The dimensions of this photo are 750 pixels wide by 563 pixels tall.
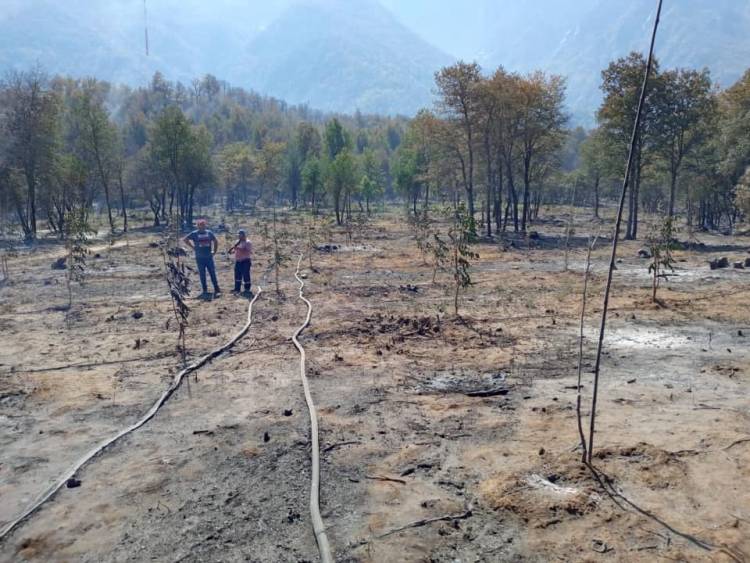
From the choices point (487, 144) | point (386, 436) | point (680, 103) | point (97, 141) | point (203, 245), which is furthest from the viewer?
point (97, 141)

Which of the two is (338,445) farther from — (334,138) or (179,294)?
(334,138)

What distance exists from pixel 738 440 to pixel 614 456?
4.36ft

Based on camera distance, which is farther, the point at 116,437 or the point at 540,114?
the point at 540,114

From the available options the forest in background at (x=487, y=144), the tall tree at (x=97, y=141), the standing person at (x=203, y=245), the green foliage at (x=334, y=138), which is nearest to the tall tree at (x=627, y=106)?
the forest in background at (x=487, y=144)

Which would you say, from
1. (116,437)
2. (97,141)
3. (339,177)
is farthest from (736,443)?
(97,141)

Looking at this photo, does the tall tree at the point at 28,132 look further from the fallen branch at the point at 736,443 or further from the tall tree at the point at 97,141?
the fallen branch at the point at 736,443

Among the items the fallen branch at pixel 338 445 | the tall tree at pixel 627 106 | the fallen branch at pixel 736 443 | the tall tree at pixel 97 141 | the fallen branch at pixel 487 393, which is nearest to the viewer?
the fallen branch at pixel 736 443

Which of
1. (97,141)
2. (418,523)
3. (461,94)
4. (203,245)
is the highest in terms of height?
(461,94)

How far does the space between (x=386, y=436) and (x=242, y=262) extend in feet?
29.4

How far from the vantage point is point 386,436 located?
596 centimetres

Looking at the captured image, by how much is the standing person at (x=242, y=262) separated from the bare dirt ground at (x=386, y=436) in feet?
6.14

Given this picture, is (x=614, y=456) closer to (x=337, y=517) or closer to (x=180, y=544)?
(x=337, y=517)

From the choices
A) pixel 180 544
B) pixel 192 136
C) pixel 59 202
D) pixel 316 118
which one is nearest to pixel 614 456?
pixel 180 544

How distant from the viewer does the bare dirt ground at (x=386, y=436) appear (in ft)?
13.9
